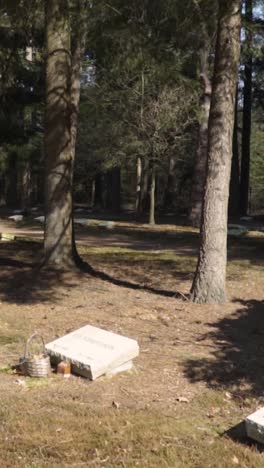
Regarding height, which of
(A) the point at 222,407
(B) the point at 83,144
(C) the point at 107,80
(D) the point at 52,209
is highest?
(C) the point at 107,80

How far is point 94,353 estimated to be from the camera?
17.6 ft

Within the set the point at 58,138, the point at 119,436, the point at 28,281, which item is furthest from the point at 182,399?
the point at 58,138

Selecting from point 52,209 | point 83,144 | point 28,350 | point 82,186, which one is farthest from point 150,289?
point 82,186

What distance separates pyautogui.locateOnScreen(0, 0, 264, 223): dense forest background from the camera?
1017 cm

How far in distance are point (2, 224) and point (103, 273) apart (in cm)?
943

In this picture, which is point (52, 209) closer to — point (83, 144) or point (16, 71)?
point (16, 71)

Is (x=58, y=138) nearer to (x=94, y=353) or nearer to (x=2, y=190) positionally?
(x=94, y=353)

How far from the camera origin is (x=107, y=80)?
19375mm

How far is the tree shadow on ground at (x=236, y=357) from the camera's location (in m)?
5.30

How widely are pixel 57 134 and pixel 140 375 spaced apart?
4807 millimetres

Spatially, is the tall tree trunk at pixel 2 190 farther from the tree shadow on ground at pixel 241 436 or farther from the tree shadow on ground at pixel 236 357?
the tree shadow on ground at pixel 241 436

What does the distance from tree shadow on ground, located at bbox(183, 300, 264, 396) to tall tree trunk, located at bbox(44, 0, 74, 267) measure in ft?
10.0

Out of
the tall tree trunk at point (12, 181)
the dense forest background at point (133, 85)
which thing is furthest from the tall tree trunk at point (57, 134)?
the tall tree trunk at point (12, 181)

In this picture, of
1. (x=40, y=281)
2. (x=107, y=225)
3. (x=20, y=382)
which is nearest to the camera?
(x=20, y=382)
